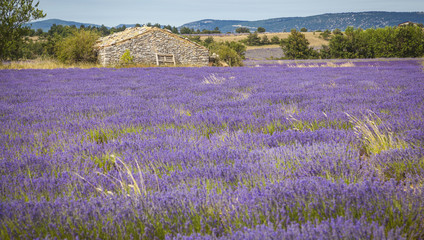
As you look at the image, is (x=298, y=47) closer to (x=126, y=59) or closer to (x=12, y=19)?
(x=126, y=59)

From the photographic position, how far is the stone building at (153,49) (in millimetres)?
22375

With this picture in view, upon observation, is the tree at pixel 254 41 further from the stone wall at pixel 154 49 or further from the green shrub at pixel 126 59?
the green shrub at pixel 126 59

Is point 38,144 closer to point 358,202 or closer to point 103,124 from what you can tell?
point 103,124

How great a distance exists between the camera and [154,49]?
24094 millimetres

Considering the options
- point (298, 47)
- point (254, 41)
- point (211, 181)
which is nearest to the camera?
point (211, 181)

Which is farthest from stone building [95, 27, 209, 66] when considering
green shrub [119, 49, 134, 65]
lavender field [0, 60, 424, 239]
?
lavender field [0, 60, 424, 239]

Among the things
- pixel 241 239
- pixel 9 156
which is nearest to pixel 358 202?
pixel 241 239

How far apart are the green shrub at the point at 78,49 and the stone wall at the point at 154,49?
1123 mm

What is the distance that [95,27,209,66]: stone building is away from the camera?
22.4 metres

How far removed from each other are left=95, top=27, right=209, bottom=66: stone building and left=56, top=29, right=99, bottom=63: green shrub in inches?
28.5

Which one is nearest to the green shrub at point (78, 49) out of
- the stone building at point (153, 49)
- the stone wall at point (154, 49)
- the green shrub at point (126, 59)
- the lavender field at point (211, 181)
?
the stone building at point (153, 49)

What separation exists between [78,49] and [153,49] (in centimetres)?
599

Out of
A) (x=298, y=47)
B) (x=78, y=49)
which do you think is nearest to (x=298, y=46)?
(x=298, y=47)

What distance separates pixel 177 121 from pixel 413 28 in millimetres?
37850
